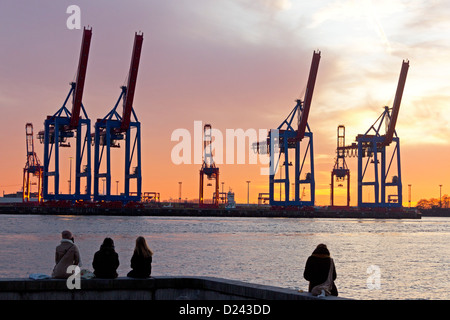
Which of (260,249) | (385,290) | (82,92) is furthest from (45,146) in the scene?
(385,290)

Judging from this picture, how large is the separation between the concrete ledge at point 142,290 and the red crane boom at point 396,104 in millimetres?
121441

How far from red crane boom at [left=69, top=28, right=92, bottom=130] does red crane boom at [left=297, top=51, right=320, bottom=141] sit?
4001cm

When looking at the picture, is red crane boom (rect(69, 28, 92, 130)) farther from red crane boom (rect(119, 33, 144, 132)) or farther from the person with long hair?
the person with long hair

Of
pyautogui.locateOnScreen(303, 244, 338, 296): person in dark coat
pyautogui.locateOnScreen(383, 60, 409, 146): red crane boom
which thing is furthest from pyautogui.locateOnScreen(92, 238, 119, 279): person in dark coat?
pyautogui.locateOnScreen(383, 60, 409, 146): red crane boom

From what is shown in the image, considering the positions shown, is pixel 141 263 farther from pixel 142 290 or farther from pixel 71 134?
pixel 71 134

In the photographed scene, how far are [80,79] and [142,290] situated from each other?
9372cm

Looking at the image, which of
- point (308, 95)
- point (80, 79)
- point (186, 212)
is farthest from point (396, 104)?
point (80, 79)

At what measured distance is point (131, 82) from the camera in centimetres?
10250

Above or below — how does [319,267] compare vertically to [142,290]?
above

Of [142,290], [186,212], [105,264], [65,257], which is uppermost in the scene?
[65,257]

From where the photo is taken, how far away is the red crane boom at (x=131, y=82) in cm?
9869

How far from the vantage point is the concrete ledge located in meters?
9.94
